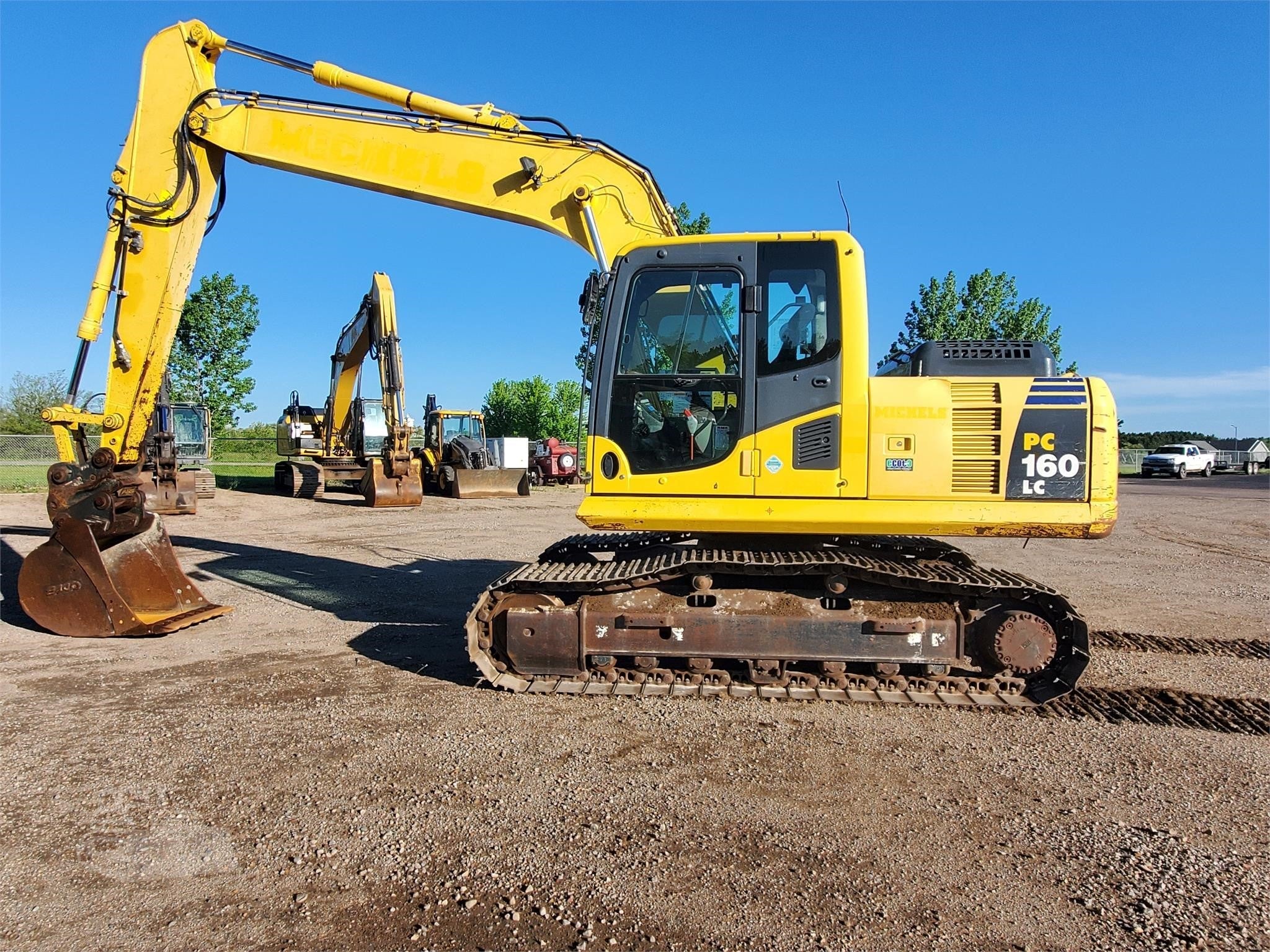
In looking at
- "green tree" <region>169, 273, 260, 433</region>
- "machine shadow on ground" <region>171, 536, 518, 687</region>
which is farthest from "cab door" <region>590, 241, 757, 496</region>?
"green tree" <region>169, 273, 260, 433</region>

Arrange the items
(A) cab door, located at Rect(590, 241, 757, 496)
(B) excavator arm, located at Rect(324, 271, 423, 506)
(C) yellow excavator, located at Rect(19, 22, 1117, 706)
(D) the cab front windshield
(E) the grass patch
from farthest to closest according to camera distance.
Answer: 1. (D) the cab front windshield
2. (E) the grass patch
3. (B) excavator arm, located at Rect(324, 271, 423, 506)
4. (A) cab door, located at Rect(590, 241, 757, 496)
5. (C) yellow excavator, located at Rect(19, 22, 1117, 706)

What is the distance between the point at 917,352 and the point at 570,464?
2491 cm

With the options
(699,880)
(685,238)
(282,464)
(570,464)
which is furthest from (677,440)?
(570,464)

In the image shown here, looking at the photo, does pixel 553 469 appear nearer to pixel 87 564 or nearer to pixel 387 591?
pixel 387 591

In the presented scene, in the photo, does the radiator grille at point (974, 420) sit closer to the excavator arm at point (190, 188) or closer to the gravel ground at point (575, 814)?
the gravel ground at point (575, 814)

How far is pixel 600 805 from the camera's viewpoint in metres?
3.63

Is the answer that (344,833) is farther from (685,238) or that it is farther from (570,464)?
(570,464)

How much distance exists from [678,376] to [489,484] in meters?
17.8

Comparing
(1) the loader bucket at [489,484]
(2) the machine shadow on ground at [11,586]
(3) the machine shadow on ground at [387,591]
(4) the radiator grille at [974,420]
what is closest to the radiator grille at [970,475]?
(4) the radiator grille at [974,420]

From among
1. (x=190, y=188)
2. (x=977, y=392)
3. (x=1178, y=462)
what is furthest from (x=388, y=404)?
(x=1178, y=462)

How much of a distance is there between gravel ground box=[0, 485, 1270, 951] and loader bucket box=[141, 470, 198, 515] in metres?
11.7

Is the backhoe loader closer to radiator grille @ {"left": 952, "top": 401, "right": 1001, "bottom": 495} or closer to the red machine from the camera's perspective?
the red machine

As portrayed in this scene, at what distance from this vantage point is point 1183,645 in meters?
6.57

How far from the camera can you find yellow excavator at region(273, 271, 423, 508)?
62.6 ft
